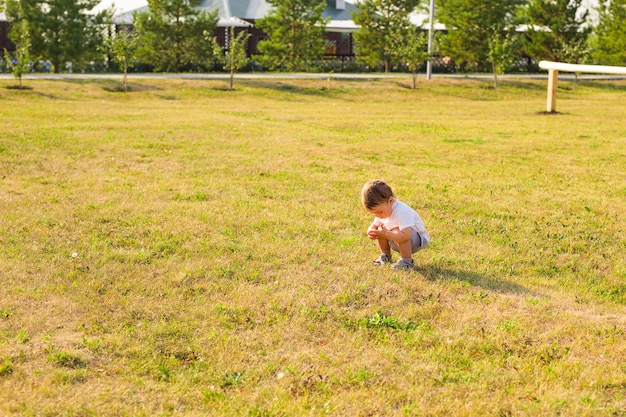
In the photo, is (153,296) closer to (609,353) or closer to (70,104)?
(609,353)

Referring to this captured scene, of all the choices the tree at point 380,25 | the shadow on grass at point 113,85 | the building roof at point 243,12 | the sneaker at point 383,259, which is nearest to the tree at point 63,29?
the shadow on grass at point 113,85

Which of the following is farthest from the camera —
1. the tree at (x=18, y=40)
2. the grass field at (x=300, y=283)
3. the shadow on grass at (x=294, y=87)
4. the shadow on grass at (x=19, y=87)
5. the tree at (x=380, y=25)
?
the tree at (x=380, y=25)

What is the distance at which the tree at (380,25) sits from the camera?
37.0m

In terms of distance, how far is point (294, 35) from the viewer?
36.3 metres

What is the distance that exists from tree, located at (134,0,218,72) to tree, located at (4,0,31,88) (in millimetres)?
5410

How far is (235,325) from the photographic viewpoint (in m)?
5.14

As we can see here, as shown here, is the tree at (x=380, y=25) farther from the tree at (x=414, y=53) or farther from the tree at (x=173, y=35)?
the tree at (x=173, y=35)

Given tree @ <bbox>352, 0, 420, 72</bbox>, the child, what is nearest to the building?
tree @ <bbox>352, 0, 420, 72</bbox>

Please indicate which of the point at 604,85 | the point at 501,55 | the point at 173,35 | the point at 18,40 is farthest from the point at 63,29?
the point at 604,85

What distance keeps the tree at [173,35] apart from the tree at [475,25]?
12.2 meters

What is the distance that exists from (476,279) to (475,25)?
1302 inches

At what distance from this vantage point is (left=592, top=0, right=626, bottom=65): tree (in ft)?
119

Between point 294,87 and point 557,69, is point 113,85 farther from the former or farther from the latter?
point 557,69

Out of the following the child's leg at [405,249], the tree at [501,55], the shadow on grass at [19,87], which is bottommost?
the child's leg at [405,249]
